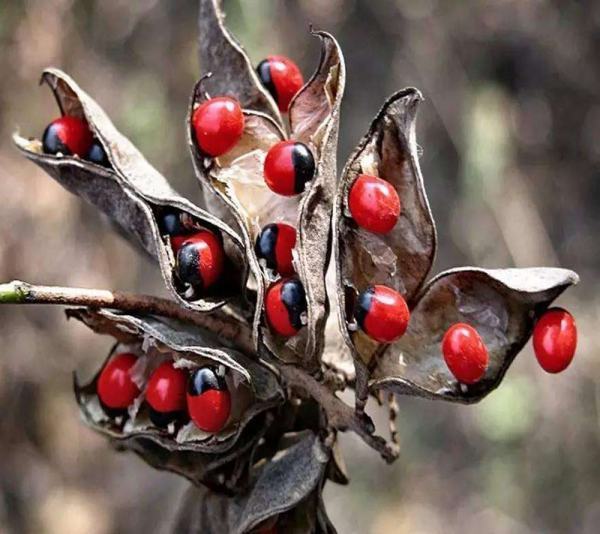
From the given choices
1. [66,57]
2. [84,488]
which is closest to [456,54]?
[66,57]

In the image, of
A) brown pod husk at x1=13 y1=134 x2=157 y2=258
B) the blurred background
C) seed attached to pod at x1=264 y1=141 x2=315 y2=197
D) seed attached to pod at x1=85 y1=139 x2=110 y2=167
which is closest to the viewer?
seed attached to pod at x1=264 y1=141 x2=315 y2=197

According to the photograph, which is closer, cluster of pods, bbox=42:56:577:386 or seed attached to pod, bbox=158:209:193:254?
cluster of pods, bbox=42:56:577:386

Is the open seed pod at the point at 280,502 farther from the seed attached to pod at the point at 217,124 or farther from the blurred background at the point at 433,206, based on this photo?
the blurred background at the point at 433,206

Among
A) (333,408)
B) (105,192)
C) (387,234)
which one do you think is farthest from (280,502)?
(105,192)

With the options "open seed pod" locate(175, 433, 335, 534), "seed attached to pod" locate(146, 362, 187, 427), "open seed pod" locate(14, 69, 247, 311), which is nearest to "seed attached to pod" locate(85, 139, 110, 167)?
"open seed pod" locate(14, 69, 247, 311)

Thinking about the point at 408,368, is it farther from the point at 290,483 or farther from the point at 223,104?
the point at 223,104

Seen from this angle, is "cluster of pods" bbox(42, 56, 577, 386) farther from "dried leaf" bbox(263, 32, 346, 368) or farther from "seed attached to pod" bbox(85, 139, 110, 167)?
"seed attached to pod" bbox(85, 139, 110, 167)
